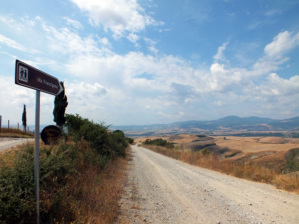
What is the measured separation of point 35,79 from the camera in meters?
3.29

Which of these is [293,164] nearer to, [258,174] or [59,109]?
[258,174]

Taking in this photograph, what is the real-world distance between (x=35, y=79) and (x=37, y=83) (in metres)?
0.07

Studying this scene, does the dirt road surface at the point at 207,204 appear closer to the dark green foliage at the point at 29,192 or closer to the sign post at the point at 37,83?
the dark green foliage at the point at 29,192

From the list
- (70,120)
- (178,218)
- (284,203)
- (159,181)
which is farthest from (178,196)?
(70,120)

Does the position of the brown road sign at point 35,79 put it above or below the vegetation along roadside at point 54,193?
above

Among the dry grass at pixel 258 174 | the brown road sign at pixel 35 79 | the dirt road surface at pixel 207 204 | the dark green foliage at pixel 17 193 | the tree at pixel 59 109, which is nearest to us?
the brown road sign at pixel 35 79

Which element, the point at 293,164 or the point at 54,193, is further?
the point at 293,164

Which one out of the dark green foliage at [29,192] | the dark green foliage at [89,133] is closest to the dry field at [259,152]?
the dark green foliage at [89,133]

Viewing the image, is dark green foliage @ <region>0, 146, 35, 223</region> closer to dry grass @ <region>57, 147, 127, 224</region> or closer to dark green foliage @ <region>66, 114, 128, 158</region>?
dry grass @ <region>57, 147, 127, 224</region>

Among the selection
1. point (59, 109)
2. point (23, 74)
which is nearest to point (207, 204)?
point (23, 74)

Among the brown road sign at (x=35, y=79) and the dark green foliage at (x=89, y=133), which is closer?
the brown road sign at (x=35, y=79)

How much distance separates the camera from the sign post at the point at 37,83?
298cm

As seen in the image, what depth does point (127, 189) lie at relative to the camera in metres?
7.86

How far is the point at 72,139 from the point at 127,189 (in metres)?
4.66
